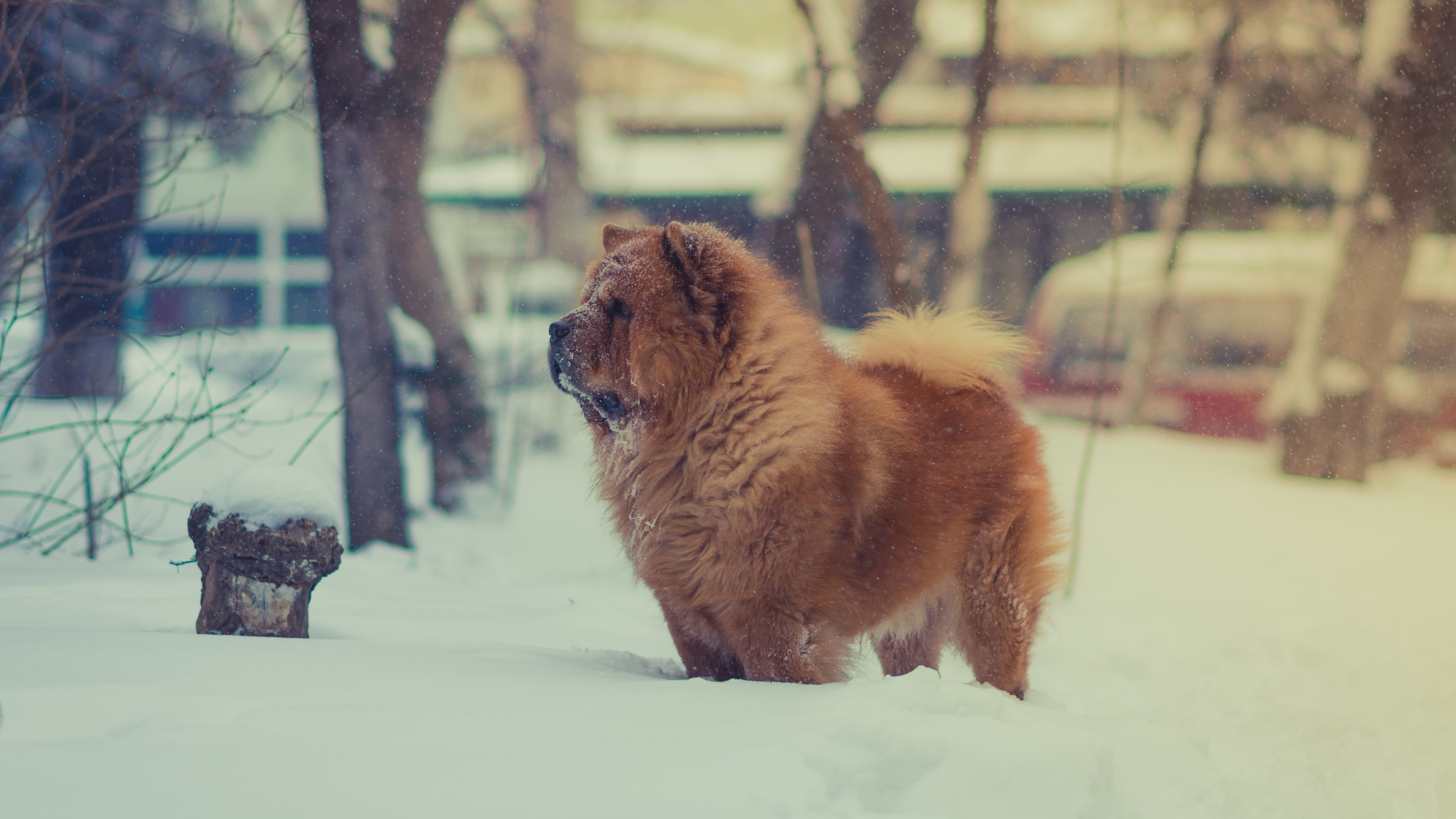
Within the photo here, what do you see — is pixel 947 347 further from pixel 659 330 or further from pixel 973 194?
pixel 973 194

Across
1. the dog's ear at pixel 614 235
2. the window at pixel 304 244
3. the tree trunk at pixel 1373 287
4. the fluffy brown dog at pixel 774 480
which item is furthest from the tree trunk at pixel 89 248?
the window at pixel 304 244

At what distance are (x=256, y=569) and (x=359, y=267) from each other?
3163mm

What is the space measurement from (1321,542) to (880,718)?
339 inches

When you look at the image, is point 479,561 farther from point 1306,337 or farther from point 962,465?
point 1306,337

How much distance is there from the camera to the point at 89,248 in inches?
247

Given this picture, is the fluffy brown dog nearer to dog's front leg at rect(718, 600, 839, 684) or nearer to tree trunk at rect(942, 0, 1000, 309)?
dog's front leg at rect(718, 600, 839, 684)

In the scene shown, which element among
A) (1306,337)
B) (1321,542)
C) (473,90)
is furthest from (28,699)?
(473,90)

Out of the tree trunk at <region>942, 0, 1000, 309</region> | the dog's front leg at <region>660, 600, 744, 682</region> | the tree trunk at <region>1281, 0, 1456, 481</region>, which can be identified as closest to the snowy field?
the dog's front leg at <region>660, 600, 744, 682</region>

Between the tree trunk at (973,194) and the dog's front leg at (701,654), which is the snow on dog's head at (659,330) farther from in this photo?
the tree trunk at (973,194)

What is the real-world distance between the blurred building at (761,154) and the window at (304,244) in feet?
0.15

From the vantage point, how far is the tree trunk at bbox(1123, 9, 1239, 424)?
41.6 feet

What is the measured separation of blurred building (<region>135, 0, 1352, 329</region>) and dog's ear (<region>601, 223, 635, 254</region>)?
5.86m

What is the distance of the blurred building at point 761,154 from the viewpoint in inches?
497

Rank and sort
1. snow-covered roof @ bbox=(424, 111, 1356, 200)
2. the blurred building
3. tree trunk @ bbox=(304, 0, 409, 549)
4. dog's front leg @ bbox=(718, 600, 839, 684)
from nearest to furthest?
dog's front leg @ bbox=(718, 600, 839, 684), tree trunk @ bbox=(304, 0, 409, 549), the blurred building, snow-covered roof @ bbox=(424, 111, 1356, 200)
